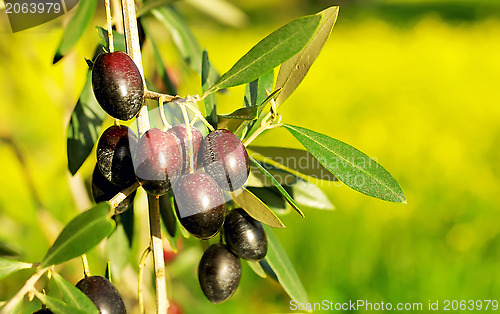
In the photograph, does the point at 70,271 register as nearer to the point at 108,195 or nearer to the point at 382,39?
the point at 108,195

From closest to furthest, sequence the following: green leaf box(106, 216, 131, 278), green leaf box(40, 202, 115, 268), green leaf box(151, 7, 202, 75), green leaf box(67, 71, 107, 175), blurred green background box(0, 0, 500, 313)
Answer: green leaf box(40, 202, 115, 268) → green leaf box(67, 71, 107, 175) → green leaf box(106, 216, 131, 278) → green leaf box(151, 7, 202, 75) → blurred green background box(0, 0, 500, 313)

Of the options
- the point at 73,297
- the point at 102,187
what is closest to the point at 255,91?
the point at 102,187

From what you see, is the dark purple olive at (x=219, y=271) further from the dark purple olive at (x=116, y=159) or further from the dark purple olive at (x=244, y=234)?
the dark purple olive at (x=116, y=159)

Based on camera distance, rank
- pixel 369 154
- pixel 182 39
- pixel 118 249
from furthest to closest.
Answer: pixel 369 154, pixel 182 39, pixel 118 249

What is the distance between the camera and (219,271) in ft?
1.85

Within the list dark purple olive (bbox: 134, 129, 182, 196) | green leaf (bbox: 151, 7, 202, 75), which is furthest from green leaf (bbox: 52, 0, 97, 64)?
dark purple olive (bbox: 134, 129, 182, 196)

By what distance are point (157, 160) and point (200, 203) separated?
2.2 inches

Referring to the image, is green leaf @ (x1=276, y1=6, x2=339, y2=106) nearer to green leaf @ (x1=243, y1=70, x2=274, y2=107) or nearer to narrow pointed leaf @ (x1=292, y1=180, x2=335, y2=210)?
green leaf @ (x1=243, y1=70, x2=274, y2=107)

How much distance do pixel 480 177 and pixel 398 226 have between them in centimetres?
82

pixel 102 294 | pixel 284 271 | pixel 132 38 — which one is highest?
pixel 132 38

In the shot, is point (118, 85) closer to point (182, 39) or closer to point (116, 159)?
point (116, 159)

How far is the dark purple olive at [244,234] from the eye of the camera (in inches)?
21.0

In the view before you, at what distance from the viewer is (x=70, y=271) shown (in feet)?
4.86

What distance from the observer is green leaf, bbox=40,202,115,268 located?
0.38 metres
